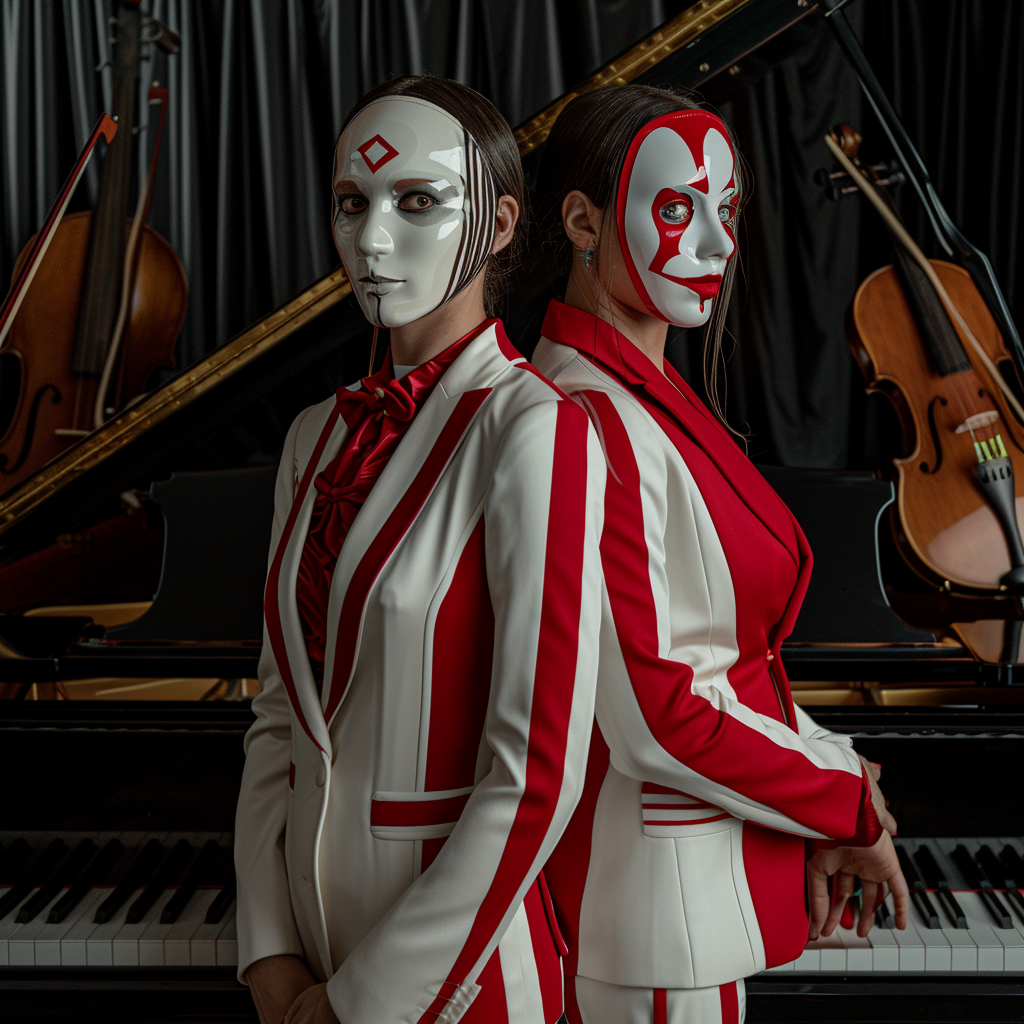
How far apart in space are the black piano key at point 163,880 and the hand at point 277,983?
53cm

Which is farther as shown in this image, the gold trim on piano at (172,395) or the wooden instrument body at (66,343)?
the wooden instrument body at (66,343)

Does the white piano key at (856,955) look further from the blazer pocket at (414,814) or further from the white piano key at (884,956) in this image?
the blazer pocket at (414,814)

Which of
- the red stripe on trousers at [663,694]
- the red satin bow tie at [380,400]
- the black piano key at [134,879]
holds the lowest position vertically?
the black piano key at [134,879]

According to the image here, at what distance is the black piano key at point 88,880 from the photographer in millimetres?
1348

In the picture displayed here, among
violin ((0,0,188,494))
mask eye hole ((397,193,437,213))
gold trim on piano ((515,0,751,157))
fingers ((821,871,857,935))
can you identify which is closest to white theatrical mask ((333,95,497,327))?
mask eye hole ((397,193,437,213))

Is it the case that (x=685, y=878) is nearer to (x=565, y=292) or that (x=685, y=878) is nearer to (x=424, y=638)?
(x=424, y=638)

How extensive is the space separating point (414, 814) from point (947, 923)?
37.2 inches

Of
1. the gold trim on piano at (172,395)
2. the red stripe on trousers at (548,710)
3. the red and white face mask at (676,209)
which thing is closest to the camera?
the red stripe on trousers at (548,710)

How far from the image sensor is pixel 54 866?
146cm

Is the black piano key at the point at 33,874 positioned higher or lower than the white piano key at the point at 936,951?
higher

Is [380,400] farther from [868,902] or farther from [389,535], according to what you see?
[868,902]

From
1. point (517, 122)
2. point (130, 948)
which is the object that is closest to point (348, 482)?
point (130, 948)

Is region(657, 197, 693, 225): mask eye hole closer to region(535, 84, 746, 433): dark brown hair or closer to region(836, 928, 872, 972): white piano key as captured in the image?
region(535, 84, 746, 433): dark brown hair

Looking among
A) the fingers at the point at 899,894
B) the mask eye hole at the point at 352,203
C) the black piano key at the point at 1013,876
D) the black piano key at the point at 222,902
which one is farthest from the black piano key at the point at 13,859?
the black piano key at the point at 1013,876
